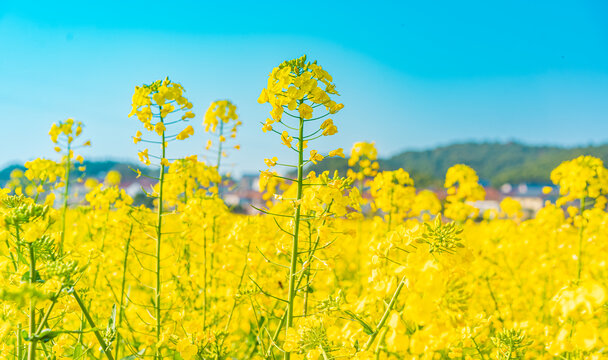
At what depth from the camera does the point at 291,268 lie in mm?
2178

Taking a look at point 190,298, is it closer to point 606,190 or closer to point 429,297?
point 429,297

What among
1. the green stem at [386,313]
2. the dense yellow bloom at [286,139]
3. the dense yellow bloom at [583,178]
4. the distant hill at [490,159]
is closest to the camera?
the green stem at [386,313]

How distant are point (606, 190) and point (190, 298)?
4159 millimetres

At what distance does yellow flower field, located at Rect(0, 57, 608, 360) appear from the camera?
167 cm

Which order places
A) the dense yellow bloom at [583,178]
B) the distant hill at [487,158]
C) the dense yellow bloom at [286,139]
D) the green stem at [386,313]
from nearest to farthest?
the green stem at [386,313] < the dense yellow bloom at [286,139] < the dense yellow bloom at [583,178] < the distant hill at [487,158]

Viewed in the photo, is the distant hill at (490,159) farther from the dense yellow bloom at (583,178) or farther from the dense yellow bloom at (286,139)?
the dense yellow bloom at (286,139)

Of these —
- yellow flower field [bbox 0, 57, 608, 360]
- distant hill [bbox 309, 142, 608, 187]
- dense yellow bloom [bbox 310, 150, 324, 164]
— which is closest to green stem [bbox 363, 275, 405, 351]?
yellow flower field [bbox 0, 57, 608, 360]

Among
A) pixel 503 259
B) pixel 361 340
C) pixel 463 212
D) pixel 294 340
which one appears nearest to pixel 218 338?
pixel 294 340

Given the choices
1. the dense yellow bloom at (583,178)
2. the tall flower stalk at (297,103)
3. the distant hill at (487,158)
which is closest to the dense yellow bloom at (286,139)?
the tall flower stalk at (297,103)

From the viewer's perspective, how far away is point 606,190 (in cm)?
447

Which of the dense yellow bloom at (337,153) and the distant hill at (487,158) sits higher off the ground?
the distant hill at (487,158)

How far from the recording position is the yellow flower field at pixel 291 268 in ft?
5.48

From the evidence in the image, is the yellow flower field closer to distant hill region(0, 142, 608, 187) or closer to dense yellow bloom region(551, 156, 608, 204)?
→ dense yellow bloom region(551, 156, 608, 204)

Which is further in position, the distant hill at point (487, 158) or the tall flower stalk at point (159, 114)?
the distant hill at point (487, 158)
